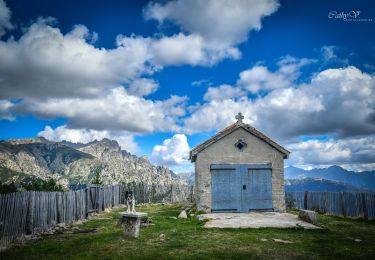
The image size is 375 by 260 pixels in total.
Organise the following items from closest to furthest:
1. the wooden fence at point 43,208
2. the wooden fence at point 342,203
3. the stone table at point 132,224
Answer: the wooden fence at point 43,208, the stone table at point 132,224, the wooden fence at point 342,203

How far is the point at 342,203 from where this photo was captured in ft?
63.9

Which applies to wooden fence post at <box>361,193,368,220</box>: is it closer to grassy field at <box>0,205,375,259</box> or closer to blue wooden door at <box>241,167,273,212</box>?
grassy field at <box>0,205,375,259</box>

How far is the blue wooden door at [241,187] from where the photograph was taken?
1922cm

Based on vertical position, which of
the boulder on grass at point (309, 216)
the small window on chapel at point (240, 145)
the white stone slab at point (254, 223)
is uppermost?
the small window on chapel at point (240, 145)

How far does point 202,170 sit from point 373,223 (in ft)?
30.9

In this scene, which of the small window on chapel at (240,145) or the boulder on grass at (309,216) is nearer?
the boulder on grass at (309,216)

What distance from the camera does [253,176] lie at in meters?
19.6

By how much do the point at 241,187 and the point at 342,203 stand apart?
622 cm

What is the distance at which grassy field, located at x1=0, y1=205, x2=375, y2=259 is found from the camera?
9.10m

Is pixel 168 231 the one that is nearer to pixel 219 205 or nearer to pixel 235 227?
pixel 235 227

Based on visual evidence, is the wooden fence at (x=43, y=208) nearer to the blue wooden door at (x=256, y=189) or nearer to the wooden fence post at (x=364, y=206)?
the blue wooden door at (x=256, y=189)

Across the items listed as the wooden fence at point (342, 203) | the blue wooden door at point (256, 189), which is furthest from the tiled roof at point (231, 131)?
the wooden fence at point (342, 203)

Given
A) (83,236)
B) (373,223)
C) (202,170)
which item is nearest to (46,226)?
(83,236)

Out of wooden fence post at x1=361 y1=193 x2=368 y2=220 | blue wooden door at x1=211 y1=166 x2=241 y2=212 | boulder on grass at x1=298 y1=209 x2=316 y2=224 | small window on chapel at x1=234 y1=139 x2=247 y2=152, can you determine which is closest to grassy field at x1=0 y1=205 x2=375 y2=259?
boulder on grass at x1=298 y1=209 x2=316 y2=224
